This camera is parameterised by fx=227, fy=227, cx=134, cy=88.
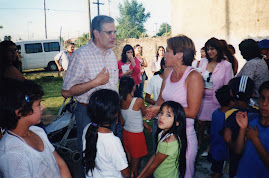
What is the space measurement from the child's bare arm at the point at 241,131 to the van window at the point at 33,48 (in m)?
19.9

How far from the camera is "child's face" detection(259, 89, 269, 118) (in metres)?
1.96

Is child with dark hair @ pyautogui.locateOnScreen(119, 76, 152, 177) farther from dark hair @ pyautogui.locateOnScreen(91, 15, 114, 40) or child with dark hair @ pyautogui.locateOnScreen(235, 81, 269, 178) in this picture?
child with dark hair @ pyautogui.locateOnScreen(235, 81, 269, 178)

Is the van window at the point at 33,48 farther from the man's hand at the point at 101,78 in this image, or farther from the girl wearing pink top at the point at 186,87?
the girl wearing pink top at the point at 186,87

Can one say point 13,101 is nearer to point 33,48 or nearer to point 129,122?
point 129,122

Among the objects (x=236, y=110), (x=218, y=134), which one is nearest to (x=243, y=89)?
(x=236, y=110)

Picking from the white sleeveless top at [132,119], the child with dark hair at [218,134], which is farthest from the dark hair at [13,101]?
the child with dark hair at [218,134]

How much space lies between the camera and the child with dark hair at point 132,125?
332 cm

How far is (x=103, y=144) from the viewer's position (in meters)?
2.00

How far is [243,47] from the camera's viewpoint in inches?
158

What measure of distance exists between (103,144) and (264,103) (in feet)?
4.82

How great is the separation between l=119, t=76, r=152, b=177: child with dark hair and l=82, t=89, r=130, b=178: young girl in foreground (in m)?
1.25

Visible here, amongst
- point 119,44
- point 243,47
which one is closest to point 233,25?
point 243,47


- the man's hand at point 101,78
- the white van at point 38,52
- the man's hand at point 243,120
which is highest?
the white van at point 38,52

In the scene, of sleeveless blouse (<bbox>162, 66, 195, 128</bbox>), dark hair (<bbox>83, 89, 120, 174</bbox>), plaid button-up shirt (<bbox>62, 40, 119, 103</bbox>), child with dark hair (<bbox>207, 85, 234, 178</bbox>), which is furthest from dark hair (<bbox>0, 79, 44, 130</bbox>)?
child with dark hair (<bbox>207, 85, 234, 178</bbox>)
